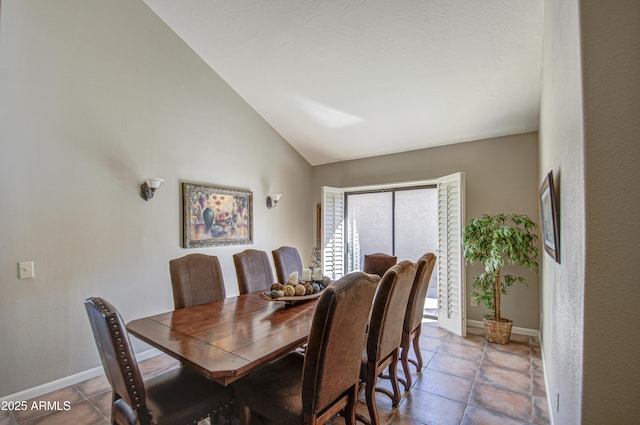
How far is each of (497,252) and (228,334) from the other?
118 inches

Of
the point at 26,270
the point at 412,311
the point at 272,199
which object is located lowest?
the point at 412,311

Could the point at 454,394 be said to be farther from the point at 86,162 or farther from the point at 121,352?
the point at 86,162

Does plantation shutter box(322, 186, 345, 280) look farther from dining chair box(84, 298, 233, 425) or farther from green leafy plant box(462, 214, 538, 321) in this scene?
dining chair box(84, 298, 233, 425)

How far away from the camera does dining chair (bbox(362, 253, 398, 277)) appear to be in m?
3.54

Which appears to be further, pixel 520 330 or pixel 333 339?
pixel 520 330

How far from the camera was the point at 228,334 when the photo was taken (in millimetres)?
1771

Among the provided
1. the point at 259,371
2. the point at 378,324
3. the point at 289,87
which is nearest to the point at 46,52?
the point at 289,87

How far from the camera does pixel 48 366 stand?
254 cm

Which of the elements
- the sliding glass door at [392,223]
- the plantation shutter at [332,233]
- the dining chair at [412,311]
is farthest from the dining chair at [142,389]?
the sliding glass door at [392,223]

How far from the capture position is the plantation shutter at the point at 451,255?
12.4ft

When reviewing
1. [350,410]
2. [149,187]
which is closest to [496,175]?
[350,410]

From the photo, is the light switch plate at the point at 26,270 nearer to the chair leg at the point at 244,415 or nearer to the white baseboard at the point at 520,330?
the chair leg at the point at 244,415

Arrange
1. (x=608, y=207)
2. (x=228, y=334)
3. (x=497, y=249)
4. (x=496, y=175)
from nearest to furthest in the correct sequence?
(x=608, y=207), (x=228, y=334), (x=497, y=249), (x=496, y=175)

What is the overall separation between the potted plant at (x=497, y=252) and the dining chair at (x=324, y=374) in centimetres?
241
